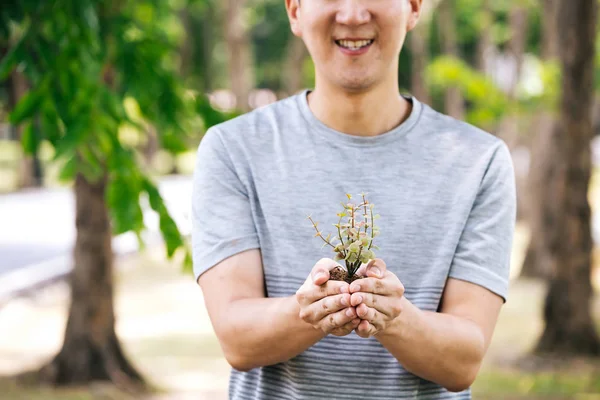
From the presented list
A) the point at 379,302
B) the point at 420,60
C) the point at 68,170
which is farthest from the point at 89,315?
the point at 420,60

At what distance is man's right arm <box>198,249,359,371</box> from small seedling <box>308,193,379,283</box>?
61mm

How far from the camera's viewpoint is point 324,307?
1876 mm

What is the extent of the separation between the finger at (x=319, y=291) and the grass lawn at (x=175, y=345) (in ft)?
21.9

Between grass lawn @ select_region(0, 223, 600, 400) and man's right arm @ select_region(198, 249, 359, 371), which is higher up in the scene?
man's right arm @ select_region(198, 249, 359, 371)

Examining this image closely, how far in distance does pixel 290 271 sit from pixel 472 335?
473 millimetres

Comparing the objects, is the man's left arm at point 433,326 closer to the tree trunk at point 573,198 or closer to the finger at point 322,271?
the finger at point 322,271

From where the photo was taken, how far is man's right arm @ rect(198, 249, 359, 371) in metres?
1.88

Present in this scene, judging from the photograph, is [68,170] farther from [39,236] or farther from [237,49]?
[237,49]

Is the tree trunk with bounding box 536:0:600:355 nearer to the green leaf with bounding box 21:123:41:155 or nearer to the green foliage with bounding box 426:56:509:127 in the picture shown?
the green foliage with bounding box 426:56:509:127

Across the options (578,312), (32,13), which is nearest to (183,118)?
(32,13)

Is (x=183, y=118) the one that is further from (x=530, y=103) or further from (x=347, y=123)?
(x=530, y=103)

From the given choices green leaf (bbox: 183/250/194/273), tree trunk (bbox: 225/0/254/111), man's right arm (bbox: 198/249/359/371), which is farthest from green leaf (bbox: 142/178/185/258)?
tree trunk (bbox: 225/0/254/111)

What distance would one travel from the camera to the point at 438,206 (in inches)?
89.2

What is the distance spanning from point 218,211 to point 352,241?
406mm
